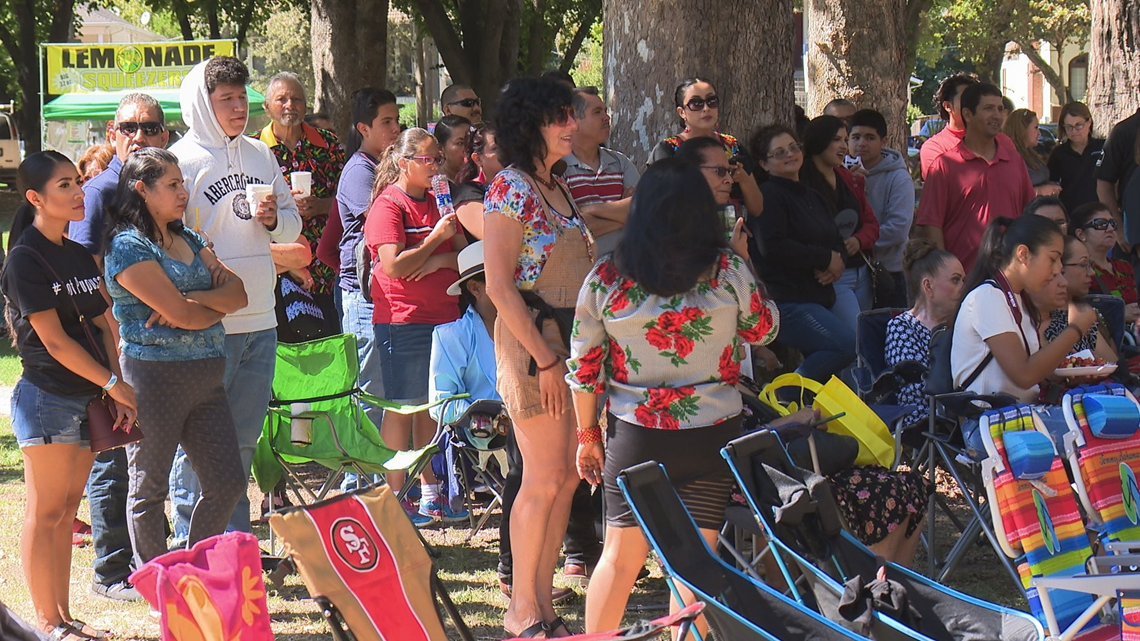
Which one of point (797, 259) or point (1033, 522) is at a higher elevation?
point (797, 259)

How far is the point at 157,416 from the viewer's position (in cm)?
411

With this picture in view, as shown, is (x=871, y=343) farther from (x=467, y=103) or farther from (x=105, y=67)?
(x=105, y=67)

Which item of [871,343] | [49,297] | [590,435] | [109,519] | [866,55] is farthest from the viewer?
[866,55]

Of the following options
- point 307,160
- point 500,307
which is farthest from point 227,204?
point 307,160

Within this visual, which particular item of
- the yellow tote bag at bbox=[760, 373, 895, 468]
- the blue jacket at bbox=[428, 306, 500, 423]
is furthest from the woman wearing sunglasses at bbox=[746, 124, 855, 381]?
the blue jacket at bbox=[428, 306, 500, 423]

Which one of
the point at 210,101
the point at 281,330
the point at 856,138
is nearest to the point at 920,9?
the point at 856,138

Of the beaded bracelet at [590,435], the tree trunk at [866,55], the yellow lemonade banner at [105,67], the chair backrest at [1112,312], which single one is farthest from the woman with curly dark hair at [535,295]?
the yellow lemonade banner at [105,67]

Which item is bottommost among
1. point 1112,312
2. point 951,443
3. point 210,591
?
point 951,443

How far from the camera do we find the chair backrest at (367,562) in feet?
9.90

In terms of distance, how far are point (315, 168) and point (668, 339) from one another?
3.59 metres

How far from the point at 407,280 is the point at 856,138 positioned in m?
3.19

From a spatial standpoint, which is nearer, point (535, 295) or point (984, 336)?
point (535, 295)

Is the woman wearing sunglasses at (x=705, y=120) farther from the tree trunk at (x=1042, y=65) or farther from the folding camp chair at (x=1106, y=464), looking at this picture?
the tree trunk at (x=1042, y=65)

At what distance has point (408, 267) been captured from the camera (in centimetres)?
538
